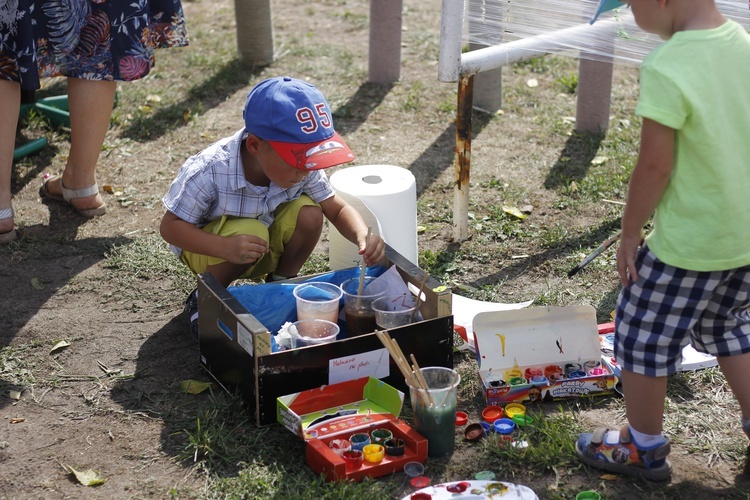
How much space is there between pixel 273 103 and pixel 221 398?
0.91m

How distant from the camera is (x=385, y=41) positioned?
18.0 ft

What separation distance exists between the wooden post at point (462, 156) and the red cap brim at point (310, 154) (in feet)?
3.12

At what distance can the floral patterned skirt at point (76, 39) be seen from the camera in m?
3.67

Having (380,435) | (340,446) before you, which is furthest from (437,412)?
(340,446)

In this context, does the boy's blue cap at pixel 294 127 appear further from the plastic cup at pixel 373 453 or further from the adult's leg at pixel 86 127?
the adult's leg at pixel 86 127

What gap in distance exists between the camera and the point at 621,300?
7.72 ft

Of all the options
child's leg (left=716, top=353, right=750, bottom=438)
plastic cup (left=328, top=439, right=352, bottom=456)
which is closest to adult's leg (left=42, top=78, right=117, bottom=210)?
plastic cup (left=328, top=439, right=352, bottom=456)

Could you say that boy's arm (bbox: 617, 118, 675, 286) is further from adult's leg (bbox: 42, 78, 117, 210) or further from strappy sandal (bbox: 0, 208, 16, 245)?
strappy sandal (bbox: 0, 208, 16, 245)

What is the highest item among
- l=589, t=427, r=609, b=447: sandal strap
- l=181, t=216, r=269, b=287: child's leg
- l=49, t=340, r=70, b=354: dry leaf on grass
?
l=181, t=216, r=269, b=287: child's leg

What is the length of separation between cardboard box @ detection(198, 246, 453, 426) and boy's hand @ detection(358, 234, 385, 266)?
14 centimetres

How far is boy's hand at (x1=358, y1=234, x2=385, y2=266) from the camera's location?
308 centimetres

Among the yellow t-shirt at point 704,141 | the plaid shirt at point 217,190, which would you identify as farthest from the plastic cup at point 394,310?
the yellow t-shirt at point 704,141

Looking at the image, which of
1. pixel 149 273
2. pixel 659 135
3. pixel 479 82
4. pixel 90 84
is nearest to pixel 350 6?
pixel 479 82

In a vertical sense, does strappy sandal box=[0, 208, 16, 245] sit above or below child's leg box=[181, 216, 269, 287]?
below
